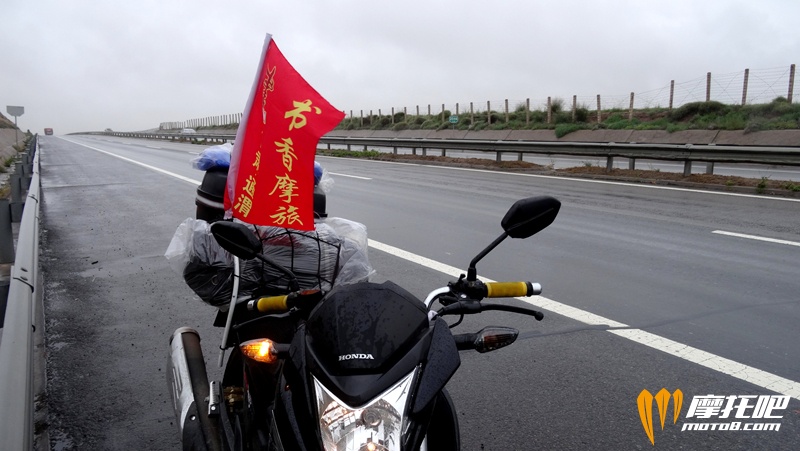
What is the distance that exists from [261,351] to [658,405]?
8.07 ft

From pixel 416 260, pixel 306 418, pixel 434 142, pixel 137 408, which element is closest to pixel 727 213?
pixel 416 260

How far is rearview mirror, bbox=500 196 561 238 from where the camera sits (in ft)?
7.29

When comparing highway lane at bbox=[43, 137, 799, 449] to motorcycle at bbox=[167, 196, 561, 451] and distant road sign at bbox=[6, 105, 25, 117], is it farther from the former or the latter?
distant road sign at bbox=[6, 105, 25, 117]

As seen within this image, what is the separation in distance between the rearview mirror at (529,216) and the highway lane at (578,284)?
1349 mm

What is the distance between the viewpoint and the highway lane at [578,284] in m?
3.42

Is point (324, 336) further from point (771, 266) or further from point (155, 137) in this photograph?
point (155, 137)

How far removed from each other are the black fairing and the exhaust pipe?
97cm

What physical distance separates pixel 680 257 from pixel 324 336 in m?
5.97

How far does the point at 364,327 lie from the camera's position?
1.70m

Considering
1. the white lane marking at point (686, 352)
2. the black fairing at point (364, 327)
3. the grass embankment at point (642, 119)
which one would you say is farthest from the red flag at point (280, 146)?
the grass embankment at point (642, 119)

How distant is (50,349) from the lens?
4.39m

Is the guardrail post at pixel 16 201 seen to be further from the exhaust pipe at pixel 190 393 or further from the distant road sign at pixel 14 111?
the distant road sign at pixel 14 111

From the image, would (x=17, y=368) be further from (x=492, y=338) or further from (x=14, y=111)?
(x=14, y=111)

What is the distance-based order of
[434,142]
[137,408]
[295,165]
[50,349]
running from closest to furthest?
[295,165], [137,408], [50,349], [434,142]
